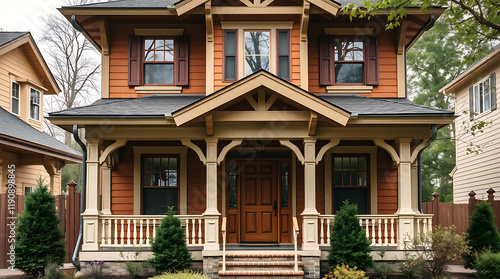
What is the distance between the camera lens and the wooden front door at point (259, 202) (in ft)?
42.4

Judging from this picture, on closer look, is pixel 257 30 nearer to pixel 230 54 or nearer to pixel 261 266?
pixel 230 54

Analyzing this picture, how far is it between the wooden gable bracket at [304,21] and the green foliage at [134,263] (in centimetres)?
611

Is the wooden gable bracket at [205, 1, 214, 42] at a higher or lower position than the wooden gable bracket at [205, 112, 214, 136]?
higher

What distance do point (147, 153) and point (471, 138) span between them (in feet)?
45.5

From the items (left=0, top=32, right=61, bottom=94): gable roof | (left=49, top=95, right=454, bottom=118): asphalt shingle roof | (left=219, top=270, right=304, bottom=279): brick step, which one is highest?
(left=0, top=32, right=61, bottom=94): gable roof

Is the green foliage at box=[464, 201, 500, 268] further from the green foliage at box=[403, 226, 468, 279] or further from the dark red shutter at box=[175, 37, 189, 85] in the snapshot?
the dark red shutter at box=[175, 37, 189, 85]

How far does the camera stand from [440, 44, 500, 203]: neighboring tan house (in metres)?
18.2

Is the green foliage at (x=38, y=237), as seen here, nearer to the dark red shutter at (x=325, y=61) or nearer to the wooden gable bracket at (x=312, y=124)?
the wooden gable bracket at (x=312, y=124)

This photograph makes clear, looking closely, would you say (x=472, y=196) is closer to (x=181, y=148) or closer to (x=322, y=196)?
(x=322, y=196)

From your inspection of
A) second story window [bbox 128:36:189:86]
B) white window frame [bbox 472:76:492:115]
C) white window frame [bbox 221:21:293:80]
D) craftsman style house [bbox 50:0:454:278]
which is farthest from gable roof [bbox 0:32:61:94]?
white window frame [bbox 472:76:492:115]

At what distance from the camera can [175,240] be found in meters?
10.5

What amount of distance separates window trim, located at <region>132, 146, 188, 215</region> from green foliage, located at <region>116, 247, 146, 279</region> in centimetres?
183

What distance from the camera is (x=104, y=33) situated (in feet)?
42.1

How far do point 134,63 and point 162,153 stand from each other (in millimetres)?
2368
